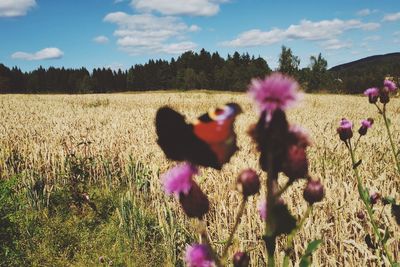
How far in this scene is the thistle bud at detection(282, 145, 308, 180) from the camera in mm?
686

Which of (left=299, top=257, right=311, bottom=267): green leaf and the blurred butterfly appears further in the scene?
(left=299, top=257, right=311, bottom=267): green leaf

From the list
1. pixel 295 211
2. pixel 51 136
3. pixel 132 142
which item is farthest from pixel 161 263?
pixel 51 136

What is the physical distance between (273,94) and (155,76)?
3939 inches

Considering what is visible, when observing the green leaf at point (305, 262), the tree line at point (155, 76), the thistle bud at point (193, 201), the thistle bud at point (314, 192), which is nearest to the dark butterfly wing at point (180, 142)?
the thistle bud at point (193, 201)

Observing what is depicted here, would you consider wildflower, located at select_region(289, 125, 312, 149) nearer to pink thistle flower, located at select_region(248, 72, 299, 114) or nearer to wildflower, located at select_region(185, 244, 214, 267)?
pink thistle flower, located at select_region(248, 72, 299, 114)

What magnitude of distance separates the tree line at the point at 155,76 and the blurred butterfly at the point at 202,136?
79762 mm

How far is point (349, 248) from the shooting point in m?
3.09

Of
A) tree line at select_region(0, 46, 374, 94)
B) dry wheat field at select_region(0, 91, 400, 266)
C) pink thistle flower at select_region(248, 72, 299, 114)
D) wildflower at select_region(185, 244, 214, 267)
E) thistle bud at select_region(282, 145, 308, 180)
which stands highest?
tree line at select_region(0, 46, 374, 94)

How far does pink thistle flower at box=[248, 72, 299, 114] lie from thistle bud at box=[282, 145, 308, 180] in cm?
11

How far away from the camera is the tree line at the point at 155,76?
85500 millimetres

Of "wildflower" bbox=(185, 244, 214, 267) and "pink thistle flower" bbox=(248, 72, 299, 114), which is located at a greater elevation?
"pink thistle flower" bbox=(248, 72, 299, 114)

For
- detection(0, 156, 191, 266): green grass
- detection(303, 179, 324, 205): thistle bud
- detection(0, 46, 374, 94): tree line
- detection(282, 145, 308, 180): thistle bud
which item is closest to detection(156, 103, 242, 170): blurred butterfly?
detection(282, 145, 308, 180): thistle bud

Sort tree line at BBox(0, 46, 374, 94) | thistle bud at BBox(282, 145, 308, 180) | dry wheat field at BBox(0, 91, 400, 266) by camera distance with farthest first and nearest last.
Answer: tree line at BBox(0, 46, 374, 94) < dry wheat field at BBox(0, 91, 400, 266) < thistle bud at BBox(282, 145, 308, 180)

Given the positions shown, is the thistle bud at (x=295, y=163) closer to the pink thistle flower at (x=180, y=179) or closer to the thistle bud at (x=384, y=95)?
the pink thistle flower at (x=180, y=179)
